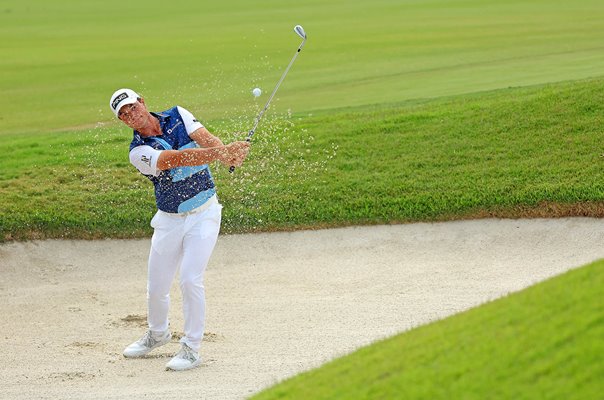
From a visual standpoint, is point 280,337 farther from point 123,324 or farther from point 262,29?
point 262,29

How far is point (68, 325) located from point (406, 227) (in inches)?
145

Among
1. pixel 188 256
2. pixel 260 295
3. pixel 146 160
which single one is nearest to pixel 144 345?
pixel 188 256

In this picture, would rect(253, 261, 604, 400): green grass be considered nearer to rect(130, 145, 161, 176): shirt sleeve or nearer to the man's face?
rect(130, 145, 161, 176): shirt sleeve

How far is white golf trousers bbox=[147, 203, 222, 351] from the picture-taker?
28.5 feet

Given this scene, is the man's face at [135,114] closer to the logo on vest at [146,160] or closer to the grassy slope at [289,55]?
the logo on vest at [146,160]

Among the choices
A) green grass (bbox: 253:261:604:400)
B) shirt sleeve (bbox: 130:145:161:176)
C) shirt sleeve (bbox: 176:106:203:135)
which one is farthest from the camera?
shirt sleeve (bbox: 176:106:203:135)

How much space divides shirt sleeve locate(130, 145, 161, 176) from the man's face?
0.18 metres

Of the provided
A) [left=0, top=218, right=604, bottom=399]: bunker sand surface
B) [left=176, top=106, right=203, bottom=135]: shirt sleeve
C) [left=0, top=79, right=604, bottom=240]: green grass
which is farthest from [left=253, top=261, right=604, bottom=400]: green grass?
[left=0, top=79, right=604, bottom=240]: green grass

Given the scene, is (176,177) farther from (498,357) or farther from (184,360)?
(498,357)

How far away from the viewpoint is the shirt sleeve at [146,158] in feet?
27.9

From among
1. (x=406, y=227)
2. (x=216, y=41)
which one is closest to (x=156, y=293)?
(x=406, y=227)

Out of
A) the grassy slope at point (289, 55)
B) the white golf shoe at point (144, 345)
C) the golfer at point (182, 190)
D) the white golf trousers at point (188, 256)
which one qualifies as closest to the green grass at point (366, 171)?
the grassy slope at point (289, 55)

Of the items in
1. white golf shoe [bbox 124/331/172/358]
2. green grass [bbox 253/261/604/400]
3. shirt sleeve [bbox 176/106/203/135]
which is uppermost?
shirt sleeve [bbox 176/106/203/135]

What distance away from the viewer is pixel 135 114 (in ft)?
28.1
